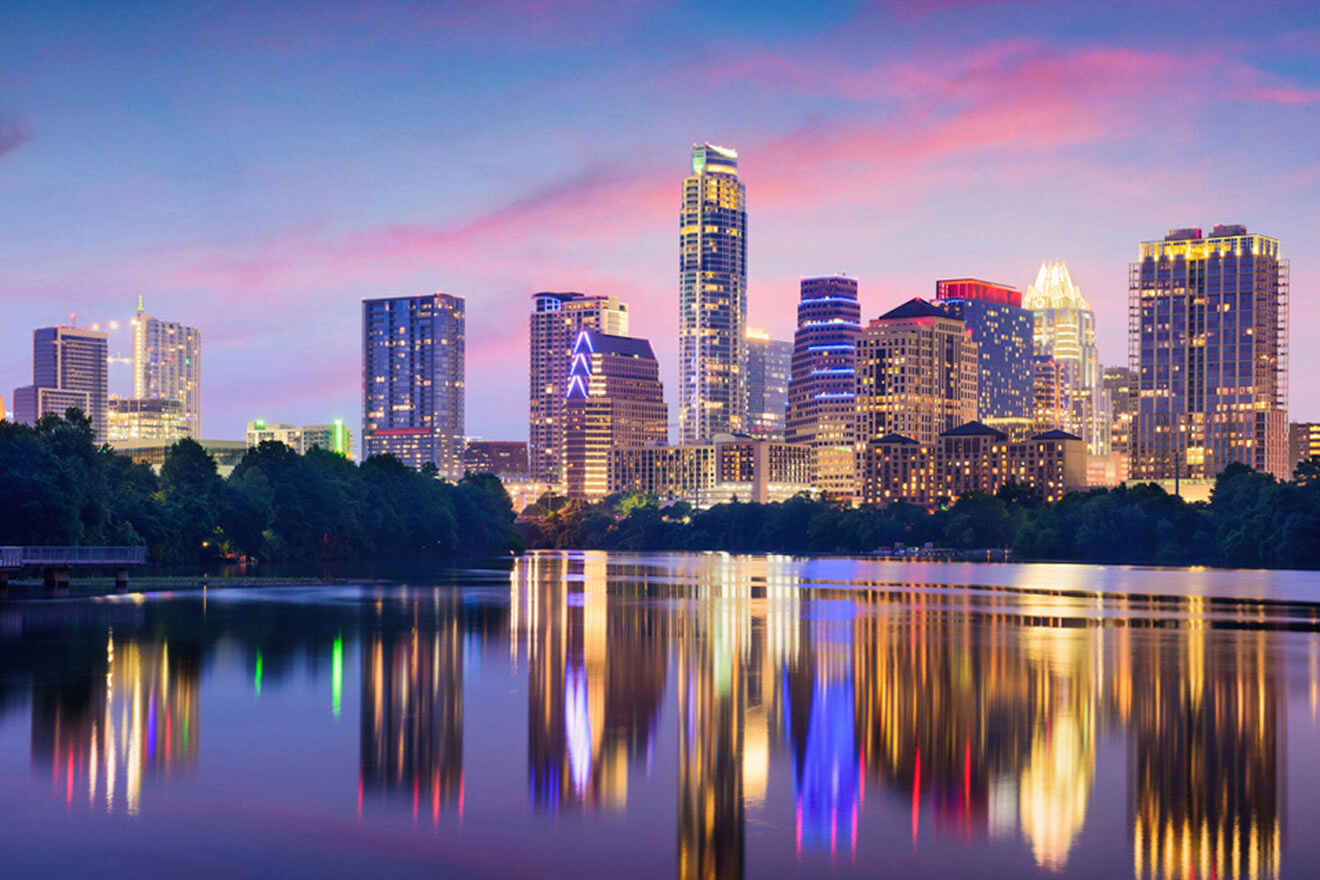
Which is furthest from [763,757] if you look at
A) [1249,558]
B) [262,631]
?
[1249,558]

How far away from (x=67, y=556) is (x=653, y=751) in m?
71.5

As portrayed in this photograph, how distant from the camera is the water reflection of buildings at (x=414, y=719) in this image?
26.2 metres

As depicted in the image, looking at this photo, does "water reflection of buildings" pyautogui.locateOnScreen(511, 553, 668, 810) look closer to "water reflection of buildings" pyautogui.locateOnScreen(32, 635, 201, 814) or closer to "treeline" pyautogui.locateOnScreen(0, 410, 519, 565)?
"water reflection of buildings" pyautogui.locateOnScreen(32, 635, 201, 814)

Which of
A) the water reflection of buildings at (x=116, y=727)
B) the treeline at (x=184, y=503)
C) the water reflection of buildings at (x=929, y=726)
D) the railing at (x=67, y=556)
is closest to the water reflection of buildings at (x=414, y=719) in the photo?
the water reflection of buildings at (x=929, y=726)

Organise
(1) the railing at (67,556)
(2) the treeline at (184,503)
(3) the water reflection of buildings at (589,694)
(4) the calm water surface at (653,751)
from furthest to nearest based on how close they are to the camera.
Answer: (2) the treeline at (184,503) < (1) the railing at (67,556) < (3) the water reflection of buildings at (589,694) < (4) the calm water surface at (653,751)

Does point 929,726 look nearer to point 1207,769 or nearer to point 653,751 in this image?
point 1207,769

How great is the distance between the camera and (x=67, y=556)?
91000 millimetres

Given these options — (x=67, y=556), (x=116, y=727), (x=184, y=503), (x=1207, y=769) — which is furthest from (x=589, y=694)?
(x=184, y=503)

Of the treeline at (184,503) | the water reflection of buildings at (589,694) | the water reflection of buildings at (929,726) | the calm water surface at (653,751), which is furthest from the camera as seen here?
the treeline at (184,503)

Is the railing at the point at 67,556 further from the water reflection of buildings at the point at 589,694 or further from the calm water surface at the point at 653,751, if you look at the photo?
the water reflection of buildings at the point at 589,694

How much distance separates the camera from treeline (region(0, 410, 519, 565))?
101562mm

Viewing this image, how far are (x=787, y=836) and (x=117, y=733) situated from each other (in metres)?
Result: 16.3

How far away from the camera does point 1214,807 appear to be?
24.4m

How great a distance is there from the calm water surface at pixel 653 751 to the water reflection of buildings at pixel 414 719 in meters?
0.13
